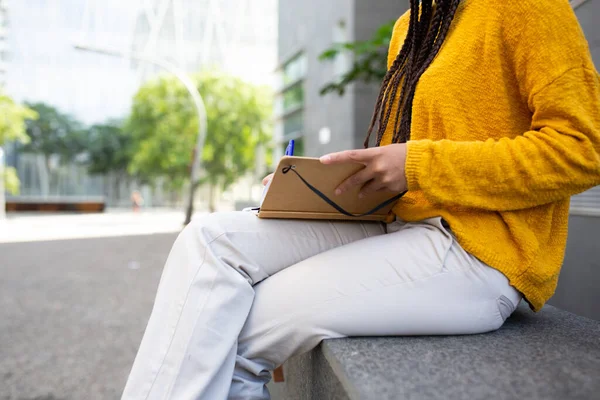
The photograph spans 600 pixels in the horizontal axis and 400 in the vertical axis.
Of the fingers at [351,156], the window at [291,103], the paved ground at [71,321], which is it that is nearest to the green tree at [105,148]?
the window at [291,103]

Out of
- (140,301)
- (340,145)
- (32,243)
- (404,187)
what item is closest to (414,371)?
(404,187)

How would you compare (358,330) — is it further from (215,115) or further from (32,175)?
(32,175)

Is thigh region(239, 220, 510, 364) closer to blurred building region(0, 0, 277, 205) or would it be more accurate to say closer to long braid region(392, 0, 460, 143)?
long braid region(392, 0, 460, 143)

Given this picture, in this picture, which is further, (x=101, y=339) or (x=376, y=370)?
(x=101, y=339)

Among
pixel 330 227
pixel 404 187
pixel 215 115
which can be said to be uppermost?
pixel 215 115

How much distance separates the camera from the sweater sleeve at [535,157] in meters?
1.34

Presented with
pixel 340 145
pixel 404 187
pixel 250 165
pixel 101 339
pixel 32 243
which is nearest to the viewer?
pixel 404 187

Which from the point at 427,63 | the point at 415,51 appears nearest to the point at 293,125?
the point at 415,51

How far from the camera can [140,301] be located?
568 cm

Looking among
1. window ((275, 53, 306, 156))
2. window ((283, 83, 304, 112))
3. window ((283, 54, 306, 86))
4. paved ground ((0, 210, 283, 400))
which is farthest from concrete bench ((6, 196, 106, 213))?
paved ground ((0, 210, 283, 400))

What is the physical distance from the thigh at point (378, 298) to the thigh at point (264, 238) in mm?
116

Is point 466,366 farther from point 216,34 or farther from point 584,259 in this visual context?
point 216,34

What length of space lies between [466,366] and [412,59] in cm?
100

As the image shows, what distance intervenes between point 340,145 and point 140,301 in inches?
467
